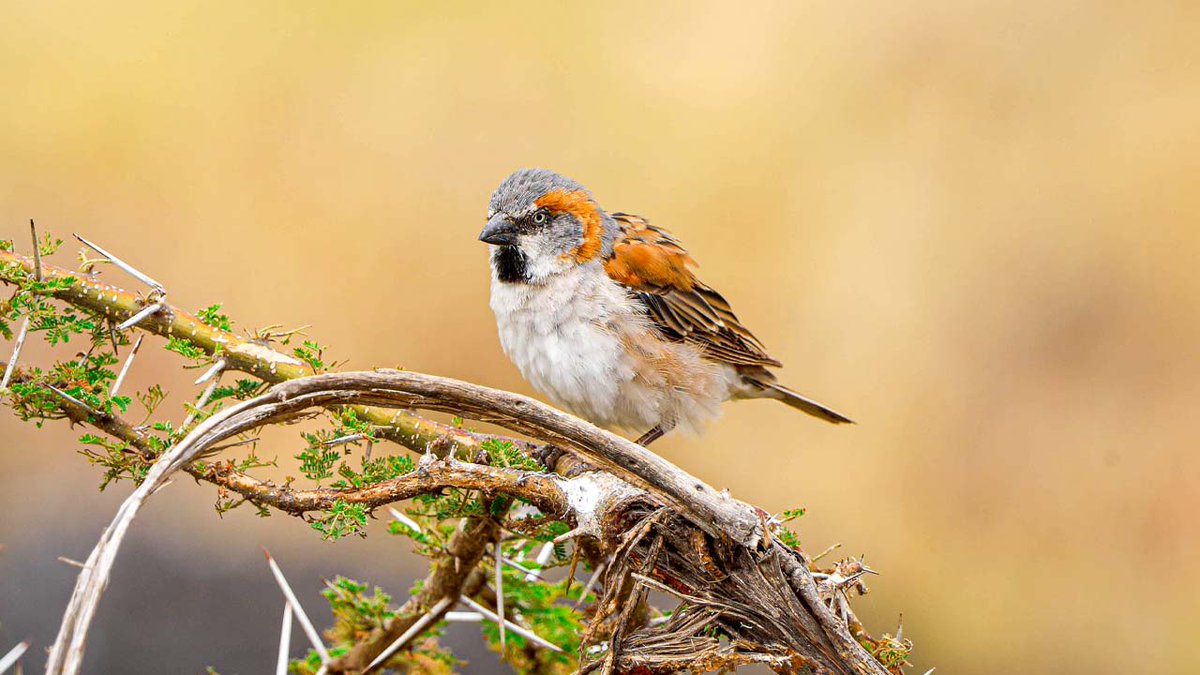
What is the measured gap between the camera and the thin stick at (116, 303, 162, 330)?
89.9 inches

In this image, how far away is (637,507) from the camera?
1.89 m

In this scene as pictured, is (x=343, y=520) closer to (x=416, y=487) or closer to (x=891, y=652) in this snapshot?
(x=416, y=487)

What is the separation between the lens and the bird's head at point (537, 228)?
4129 millimetres

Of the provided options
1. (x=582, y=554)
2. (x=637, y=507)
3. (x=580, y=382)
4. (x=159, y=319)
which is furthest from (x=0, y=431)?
(x=637, y=507)

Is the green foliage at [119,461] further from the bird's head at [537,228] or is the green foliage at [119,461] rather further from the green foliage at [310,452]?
the bird's head at [537,228]

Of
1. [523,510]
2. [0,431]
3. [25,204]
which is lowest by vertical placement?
[523,510]

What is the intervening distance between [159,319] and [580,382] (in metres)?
1.83

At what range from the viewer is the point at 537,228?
4207 mm

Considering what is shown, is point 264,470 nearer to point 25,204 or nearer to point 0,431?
point 0,431

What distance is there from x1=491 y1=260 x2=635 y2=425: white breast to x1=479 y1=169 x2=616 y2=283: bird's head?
6 cm

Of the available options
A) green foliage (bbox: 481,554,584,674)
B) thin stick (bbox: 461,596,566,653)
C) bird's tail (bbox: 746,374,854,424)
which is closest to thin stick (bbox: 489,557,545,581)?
green foliage (bbox: 481,554,584,674)

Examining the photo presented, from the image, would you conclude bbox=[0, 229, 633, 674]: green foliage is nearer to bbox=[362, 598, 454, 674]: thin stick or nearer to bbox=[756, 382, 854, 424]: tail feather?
bbox=[362, 598, 454, 674]: thin stick

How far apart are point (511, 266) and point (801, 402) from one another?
1485 mm

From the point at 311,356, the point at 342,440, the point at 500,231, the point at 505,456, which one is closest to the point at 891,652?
the point at 505,456
